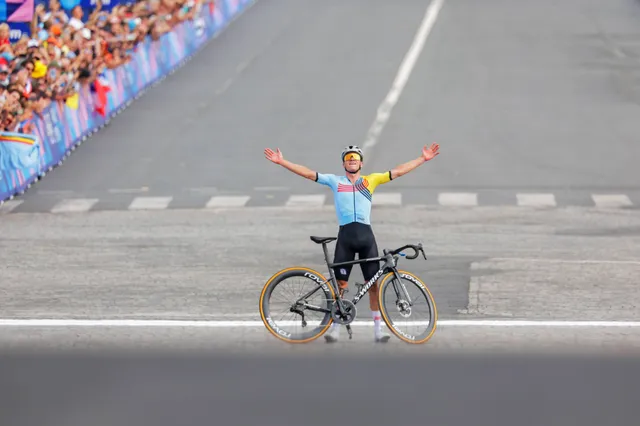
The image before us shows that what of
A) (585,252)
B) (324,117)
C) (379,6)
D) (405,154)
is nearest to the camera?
(585,252)

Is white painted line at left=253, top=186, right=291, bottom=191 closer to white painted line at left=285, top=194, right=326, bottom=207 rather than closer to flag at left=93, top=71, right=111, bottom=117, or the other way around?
white painted line at left=285, top=194, right=326, bottom=207

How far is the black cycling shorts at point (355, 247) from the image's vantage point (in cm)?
1152

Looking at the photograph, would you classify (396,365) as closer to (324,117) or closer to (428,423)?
(428,423)

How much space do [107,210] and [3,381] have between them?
10.7 meters

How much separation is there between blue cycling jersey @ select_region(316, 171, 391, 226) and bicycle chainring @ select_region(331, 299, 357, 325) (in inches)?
30.7

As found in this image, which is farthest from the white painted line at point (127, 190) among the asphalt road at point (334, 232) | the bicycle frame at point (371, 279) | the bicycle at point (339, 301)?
the bicycle frame at point (371, 279)

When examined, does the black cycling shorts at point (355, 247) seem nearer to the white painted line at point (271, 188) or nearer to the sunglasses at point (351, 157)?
the sunglasses at point (351, 157)

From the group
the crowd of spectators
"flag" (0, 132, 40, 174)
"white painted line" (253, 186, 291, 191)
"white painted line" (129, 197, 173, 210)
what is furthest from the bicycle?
the crowd of spectators

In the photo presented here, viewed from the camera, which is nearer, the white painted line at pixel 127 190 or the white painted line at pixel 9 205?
the white painted line at pixel 9 205

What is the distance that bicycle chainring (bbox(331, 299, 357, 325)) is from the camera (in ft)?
37.6

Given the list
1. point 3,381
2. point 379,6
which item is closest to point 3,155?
point 3,381

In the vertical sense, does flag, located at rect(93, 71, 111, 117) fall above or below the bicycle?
above

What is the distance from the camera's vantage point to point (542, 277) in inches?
596

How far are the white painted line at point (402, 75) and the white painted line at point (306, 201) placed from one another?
411 centimetres
